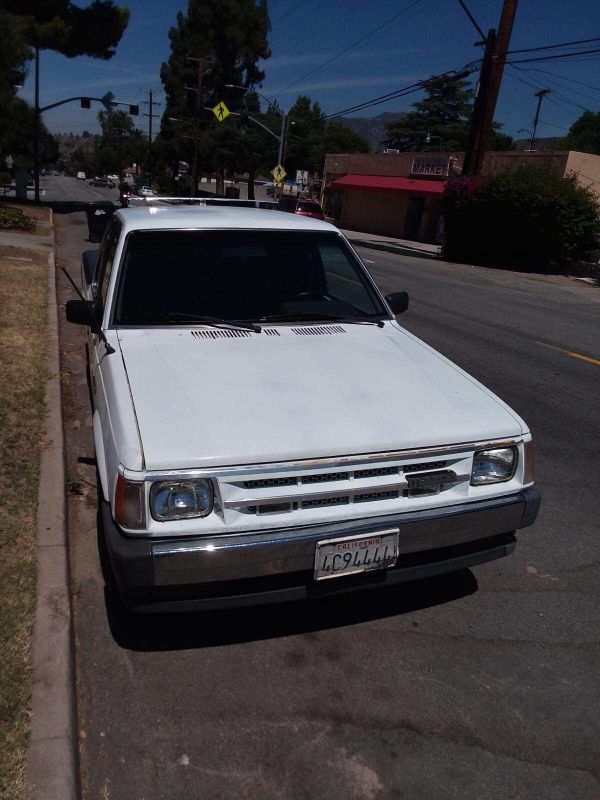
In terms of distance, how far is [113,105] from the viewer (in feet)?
127

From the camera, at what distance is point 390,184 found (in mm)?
39969

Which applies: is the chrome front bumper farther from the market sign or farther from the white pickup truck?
the market sign

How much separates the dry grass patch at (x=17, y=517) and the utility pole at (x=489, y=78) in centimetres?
2215

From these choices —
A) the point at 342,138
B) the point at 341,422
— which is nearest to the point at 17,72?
the point at 341,422

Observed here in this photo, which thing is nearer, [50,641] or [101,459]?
[50,641]

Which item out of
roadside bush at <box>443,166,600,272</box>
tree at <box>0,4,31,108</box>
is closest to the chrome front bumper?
roadside bush at <box>443,166,600,272</box>

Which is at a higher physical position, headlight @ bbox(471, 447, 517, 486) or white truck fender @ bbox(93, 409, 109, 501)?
headlight @ bbox(471, 447, 517, 486)

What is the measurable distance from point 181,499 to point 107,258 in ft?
8.23

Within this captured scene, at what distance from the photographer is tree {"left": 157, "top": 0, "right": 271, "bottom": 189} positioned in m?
63.2

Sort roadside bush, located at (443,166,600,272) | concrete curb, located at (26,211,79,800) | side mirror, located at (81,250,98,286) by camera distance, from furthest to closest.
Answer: roadside bush, located at (443,166,600,272) → side mirror, located at (81,250,98,286) → concrete curb, located at (26,211,79,800)

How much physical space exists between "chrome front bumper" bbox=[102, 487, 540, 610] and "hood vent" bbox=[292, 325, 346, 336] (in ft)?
4.66

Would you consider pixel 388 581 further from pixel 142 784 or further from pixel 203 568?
pixel 142 784

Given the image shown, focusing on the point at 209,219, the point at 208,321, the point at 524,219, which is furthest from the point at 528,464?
the point at 524,219

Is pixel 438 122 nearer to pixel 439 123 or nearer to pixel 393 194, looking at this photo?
pixel 439 123
